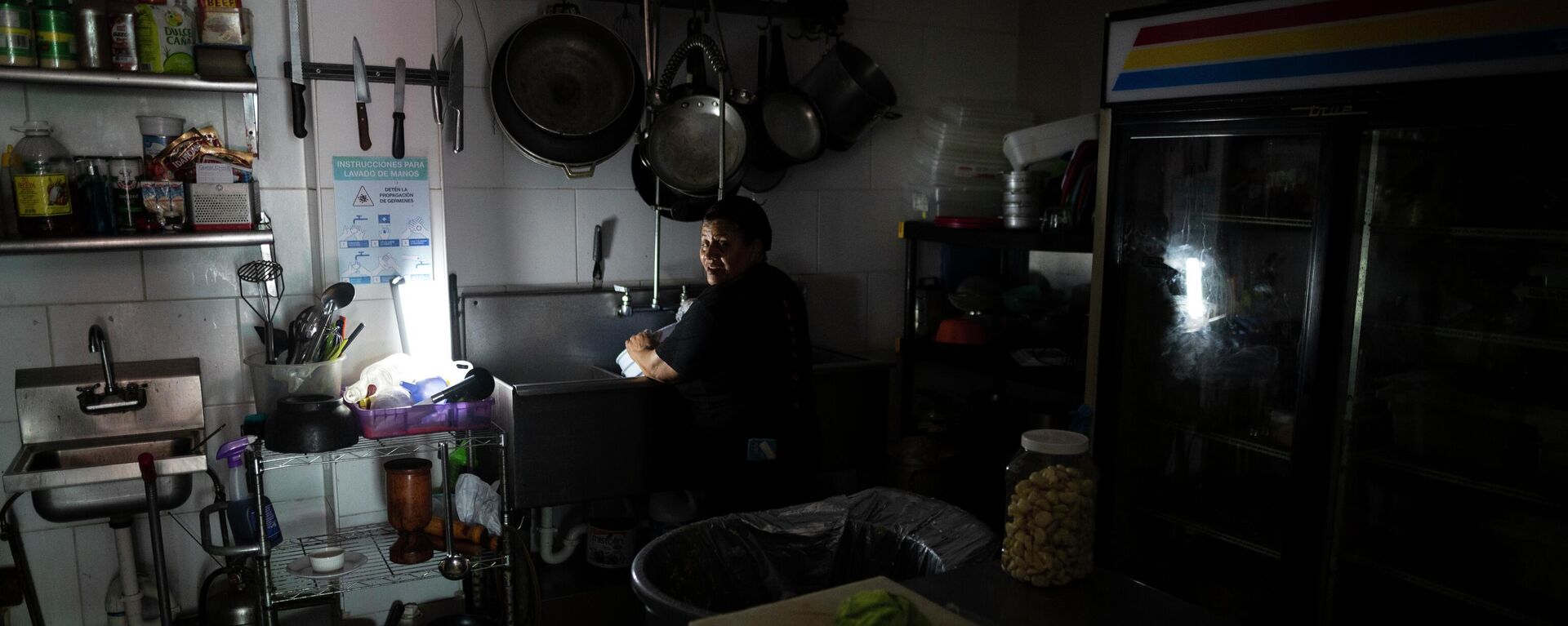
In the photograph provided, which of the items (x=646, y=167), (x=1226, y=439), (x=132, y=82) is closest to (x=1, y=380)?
(x=132, y=82)

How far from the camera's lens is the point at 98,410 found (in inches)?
94.3

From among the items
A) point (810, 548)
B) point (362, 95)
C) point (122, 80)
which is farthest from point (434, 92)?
point (810, 548)

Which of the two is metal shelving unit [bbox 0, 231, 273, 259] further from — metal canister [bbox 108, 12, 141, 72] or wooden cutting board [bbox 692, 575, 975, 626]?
wooden cutting board [bbox 692, 575, 975, 626]

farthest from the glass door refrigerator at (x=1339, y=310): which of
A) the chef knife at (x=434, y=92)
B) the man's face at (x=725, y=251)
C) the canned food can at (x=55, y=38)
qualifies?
the canned food can at (x=55, y=38)

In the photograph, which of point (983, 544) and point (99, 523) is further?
point (99, 523)

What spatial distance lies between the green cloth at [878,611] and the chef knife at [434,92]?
192 cm

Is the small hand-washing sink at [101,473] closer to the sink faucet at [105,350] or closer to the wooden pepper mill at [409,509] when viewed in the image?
the sink faucet at [105,350]

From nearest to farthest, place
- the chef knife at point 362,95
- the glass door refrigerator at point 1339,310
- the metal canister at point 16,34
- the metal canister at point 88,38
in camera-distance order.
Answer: the glass door refrigerator at point 1339,310
the metal canister at point 16,34
the metal canister at point 88,38
the chef knife at point 362,95

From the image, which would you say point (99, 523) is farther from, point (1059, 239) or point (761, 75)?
point (1059, 239)

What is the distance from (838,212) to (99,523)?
224cm

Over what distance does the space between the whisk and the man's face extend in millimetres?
1048

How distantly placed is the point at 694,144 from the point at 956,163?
3.37 ft

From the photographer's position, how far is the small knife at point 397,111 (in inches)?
98.4

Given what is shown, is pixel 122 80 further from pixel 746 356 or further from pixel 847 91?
pixel 847 91
